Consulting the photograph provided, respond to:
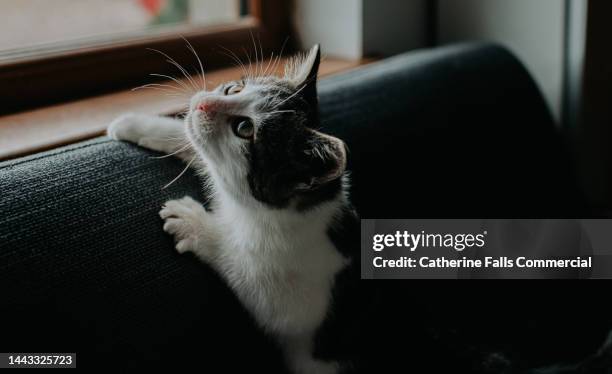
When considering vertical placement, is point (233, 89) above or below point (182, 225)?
above

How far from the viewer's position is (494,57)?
170cm

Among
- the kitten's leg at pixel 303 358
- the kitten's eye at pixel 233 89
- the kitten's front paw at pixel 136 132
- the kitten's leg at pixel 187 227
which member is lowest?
the kitten's leg at pixel 303 358

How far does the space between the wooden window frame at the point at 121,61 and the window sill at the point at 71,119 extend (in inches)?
1.5

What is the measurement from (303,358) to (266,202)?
283mm

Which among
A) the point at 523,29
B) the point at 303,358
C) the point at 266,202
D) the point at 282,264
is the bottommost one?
the point at 303,358

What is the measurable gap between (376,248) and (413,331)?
170 millimetres

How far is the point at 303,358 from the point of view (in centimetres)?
104

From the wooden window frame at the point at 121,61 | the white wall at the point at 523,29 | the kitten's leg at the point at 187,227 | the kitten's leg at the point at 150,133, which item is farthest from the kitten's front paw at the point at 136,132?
the white wall at the point at 523,29

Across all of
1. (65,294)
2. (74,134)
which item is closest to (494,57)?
(74,134)

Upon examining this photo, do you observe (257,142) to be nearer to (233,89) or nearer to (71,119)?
(233,89)

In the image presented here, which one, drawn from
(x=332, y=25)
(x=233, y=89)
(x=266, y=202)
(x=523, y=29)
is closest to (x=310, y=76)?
(x=233, y=89)

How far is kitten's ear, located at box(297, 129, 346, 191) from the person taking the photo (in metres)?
0.84

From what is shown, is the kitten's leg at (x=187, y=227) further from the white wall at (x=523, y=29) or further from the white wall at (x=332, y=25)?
the white wall at (x=523, y=29)

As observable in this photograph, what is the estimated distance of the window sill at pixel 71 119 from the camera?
102 cm
